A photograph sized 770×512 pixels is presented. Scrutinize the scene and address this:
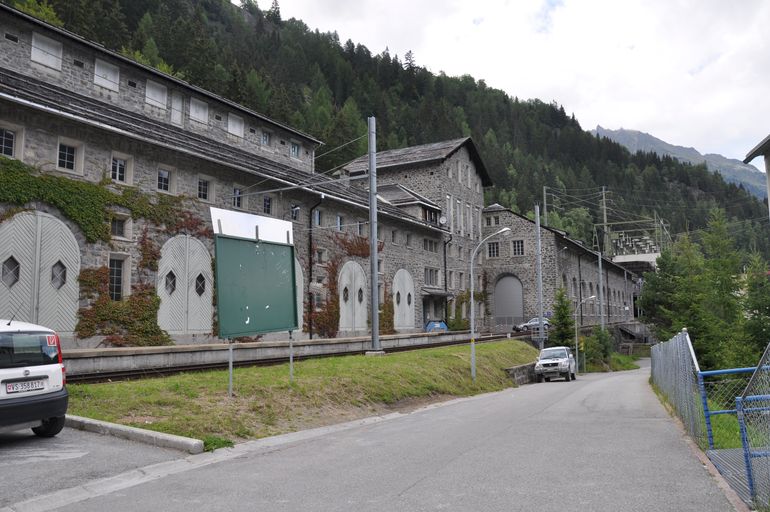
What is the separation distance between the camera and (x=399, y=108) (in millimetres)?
131750

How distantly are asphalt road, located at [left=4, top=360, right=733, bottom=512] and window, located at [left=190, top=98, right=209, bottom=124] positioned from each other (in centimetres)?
2732

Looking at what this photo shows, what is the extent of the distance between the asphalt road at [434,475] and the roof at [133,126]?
15179 mm

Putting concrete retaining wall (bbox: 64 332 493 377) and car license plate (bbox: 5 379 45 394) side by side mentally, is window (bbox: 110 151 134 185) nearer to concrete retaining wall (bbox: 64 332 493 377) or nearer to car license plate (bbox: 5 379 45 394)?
concrete retaining wall (bbox: 64 332 493 377)

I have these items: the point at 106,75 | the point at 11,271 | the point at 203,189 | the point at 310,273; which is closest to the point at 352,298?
the point at 310,273

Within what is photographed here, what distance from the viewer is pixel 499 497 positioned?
6320mm

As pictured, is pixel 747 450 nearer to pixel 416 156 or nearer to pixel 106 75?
pixel 106 75

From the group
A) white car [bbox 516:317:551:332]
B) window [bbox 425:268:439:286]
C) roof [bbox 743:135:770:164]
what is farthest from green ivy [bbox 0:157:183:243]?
white car [bbox 516:317:551:332]

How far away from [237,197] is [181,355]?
14.8 metres

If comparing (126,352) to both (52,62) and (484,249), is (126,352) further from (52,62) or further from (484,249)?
(484,249)

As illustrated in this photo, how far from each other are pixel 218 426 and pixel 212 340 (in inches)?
725

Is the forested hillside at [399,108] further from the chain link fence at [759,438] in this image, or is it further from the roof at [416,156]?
the chain link fence at [759,438]

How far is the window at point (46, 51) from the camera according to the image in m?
26.7

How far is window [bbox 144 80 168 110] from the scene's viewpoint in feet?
104

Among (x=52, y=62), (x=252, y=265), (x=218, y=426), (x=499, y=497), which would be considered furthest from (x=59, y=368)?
(x=52, y=62)
